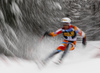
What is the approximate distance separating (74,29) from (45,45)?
181 inches

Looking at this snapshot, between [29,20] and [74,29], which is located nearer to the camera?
[74,29]

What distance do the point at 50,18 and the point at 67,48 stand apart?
4.50 metres

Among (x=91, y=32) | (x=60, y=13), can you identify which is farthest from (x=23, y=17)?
(x=91, y=32)

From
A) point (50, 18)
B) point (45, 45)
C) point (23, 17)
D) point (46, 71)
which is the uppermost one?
point (50, 18)

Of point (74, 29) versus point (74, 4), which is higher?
point (74, 4)

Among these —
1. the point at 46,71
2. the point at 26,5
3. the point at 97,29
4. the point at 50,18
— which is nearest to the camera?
the point at 46,71

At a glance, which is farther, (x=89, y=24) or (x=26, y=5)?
(x=89, y=24)

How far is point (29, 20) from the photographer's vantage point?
7.42 m

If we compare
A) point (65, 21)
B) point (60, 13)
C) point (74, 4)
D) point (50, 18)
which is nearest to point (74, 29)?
point (65, 21)

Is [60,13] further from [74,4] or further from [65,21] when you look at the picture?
[65,21]

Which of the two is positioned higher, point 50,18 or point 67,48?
point 50,18

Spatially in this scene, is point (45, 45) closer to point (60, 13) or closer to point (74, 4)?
point (60, 13)

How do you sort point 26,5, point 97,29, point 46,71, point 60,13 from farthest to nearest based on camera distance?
point 97,29 < point 60,13 < point 26,5 < point 46,71

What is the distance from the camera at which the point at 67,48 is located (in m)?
5.77
